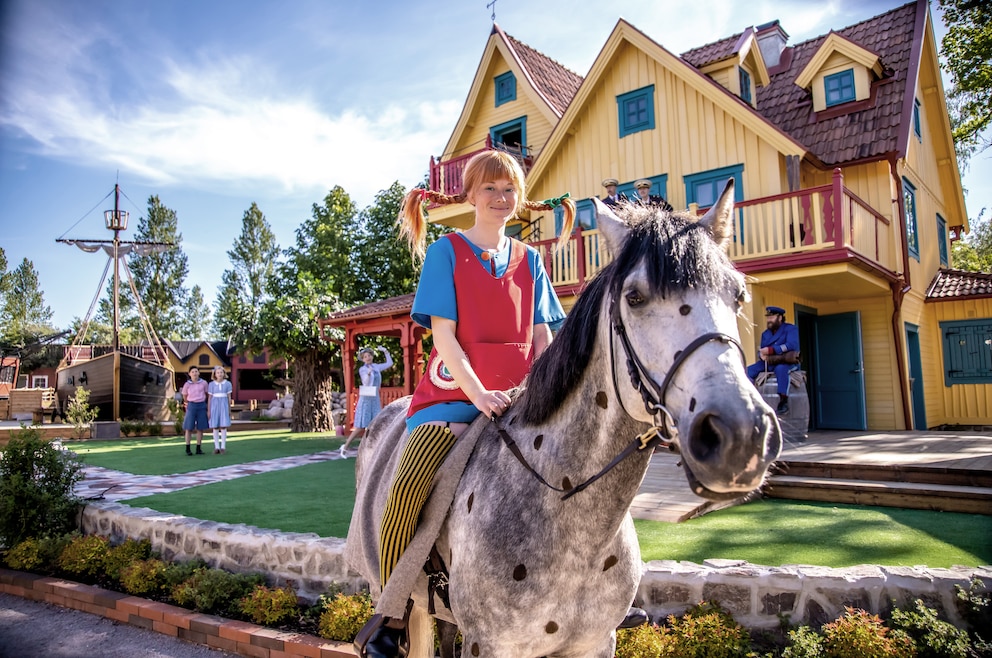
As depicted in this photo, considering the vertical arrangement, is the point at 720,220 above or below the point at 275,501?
above

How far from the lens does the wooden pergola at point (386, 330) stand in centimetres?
1571

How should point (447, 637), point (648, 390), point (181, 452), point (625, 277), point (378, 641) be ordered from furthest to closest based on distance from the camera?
point (181, 452) < point (447, 637) < point (378, 641) < point (625, 277) < point (648, 390)

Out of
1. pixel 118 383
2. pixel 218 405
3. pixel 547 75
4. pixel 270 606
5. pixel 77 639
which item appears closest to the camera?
pixel 270 606

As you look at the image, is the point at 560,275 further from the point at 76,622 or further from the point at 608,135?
the point at 76,622

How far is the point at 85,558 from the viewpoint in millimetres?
6207

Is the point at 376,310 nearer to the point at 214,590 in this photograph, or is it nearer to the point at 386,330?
the point at 386,330

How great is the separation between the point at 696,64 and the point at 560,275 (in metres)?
6.52

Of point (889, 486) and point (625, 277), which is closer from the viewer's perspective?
point (625, 277)

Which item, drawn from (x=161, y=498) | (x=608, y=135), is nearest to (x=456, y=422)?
(x=161, y=498)

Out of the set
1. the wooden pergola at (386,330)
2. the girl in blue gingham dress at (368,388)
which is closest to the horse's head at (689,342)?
the girl in blue gingham dress at (368,388)

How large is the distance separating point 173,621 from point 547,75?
1814 centimetres

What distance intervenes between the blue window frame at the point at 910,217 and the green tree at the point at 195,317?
61.5m

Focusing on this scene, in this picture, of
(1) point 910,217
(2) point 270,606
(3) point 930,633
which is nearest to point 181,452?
(2) point 270,606

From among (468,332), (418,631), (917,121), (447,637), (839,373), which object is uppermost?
(917,121)
